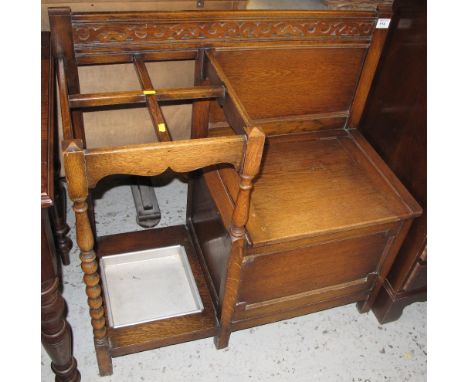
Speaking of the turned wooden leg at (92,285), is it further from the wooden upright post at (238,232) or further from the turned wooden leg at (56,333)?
the wooden upright post at (238,232)

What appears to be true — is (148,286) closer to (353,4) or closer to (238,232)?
(238,232)

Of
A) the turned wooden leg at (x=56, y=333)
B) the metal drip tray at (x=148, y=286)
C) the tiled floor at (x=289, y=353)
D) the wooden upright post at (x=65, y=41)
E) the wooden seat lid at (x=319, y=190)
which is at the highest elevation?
the wooden upright post at (x=65, y=41)

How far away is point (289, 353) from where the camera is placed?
1674 mm

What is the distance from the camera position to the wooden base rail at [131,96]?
4.09ft

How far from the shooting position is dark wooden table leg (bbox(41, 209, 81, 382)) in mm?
1107

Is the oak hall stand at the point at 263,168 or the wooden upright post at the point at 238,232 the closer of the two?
the wooden upright post at the point at 238,232

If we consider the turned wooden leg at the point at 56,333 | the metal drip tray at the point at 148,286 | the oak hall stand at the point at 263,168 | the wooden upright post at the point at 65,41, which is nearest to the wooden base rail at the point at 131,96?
the oak hall stand at the point at 263,168

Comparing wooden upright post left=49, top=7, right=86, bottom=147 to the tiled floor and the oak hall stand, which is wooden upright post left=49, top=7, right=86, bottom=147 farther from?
the tiled floor

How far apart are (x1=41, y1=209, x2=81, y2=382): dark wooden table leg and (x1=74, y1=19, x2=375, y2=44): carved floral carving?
0.53 meters

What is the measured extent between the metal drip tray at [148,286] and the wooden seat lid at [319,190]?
46cm

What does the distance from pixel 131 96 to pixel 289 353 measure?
1.07m

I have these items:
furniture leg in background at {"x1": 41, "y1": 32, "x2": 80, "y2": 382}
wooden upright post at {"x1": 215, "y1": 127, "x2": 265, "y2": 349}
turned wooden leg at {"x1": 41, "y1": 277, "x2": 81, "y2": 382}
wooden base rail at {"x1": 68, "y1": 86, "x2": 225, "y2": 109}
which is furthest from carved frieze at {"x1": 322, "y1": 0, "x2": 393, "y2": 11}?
turned wooden leg at {"x1": 41, "y1": 277, "x2": 81, "y2": 382}

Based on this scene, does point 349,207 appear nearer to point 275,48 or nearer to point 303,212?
point 303,212

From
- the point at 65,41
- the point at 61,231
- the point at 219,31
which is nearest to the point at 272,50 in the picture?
the point at 219,31
